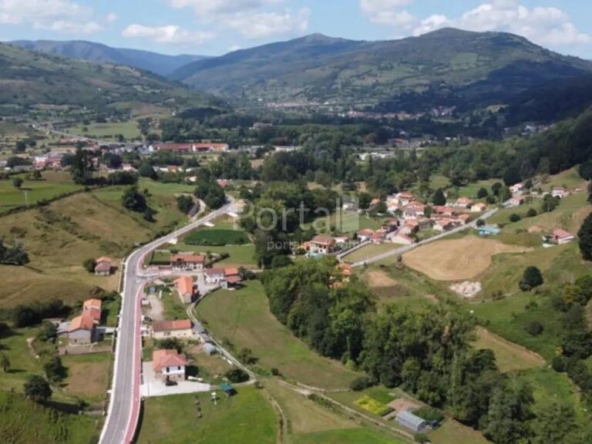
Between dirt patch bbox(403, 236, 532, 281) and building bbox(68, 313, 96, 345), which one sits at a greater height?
dirt patch bbox(403, 236, 532, 281)

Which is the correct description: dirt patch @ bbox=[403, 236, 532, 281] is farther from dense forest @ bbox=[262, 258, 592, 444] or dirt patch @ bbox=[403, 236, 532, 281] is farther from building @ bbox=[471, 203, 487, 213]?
building @ bbox=[471, 203, 487, 213]

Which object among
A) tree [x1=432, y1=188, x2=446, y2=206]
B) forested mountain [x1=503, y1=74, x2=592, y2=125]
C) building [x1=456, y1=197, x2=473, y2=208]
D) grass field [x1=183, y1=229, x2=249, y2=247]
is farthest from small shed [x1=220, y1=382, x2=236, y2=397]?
forested mountain [x1=503, y1=74, x2=592, y2=125]

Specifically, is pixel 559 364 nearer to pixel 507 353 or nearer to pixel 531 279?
pixel 507 353

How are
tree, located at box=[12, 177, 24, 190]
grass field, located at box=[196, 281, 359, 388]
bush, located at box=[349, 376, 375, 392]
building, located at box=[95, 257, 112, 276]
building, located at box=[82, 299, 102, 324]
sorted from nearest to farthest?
bush, located at box=[349, 376, 375, 392] → grass field, located at box=[196, 281, 359, 388] → building, located at box=[82, 299, 102, 324] → building, located at box=[95, 257, 112, 276] → tree, located at box=[12, 177, 24, 190]

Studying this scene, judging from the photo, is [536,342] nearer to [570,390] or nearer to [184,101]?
[570,390]

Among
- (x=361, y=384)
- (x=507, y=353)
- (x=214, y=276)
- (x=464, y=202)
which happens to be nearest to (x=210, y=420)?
(x=361, y=384)

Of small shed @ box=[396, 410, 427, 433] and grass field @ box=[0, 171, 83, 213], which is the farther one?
grass field @ box=[0, 171, 83, 213]

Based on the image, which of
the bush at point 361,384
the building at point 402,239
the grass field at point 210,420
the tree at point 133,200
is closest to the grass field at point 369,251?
the building at point 402,239
